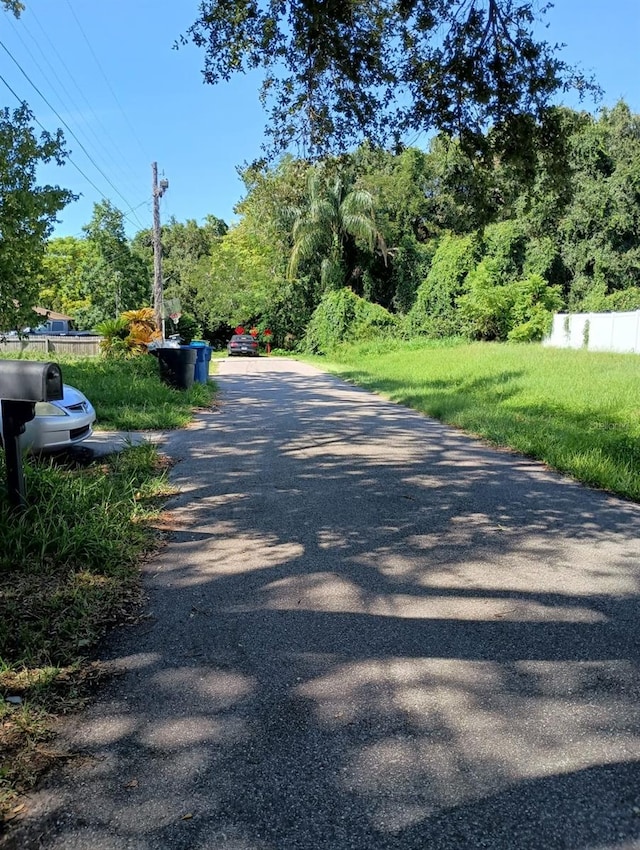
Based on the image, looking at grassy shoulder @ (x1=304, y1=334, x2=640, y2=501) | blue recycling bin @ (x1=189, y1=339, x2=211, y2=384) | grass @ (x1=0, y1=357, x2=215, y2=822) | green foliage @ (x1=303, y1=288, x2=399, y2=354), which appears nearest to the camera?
grass @ (x1=0, y1=357, x2=215, y2=822)

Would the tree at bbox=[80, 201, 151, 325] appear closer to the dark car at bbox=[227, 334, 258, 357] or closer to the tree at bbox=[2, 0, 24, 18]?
the dark car at bbox=[227, 334, 258, 357]

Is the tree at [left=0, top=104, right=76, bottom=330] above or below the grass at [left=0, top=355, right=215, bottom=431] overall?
above

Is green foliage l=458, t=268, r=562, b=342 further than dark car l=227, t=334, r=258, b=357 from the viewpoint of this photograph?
No

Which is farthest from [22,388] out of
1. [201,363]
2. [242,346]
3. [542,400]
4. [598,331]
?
[242,346]

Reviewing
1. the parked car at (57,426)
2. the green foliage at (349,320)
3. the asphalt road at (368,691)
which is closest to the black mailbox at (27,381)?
the asphalt road at (368,691)

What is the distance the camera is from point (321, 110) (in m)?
8.44

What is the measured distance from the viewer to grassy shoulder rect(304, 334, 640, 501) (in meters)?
7.67

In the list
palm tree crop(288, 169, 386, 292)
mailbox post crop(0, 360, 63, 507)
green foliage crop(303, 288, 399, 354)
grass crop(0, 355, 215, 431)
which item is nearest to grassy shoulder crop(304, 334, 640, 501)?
grass crop(0, 355, 215, 431)

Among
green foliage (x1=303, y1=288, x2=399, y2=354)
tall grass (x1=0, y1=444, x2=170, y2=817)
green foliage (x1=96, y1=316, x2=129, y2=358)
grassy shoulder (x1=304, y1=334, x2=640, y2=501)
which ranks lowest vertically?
tall grass (x1=0, y1=444, x2=170, y2=817)

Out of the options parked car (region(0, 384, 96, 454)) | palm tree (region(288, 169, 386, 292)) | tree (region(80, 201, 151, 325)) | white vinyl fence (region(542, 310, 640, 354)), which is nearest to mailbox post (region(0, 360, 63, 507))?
parked car (region(0, 384, 96, 454))

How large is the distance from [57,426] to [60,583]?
3824 millimetres

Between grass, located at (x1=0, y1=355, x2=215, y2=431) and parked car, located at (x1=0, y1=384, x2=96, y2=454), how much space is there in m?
Answer: 2.36

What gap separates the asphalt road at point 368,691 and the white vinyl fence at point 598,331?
67.4 feet

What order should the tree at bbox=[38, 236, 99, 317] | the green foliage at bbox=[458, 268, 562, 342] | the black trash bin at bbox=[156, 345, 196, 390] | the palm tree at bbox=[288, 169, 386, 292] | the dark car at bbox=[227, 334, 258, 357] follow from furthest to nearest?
1. the tree at bbox=[38, 236, 99, 317]
2. the dark car at bbox=[227, 334, 258, 357]
3. the palm tree at bbox=[288, 169, 386, 292]
4. the green foliage at bbox=[458, 268, 562, 342]
5. the black trash bin at bbox=[156, 345, 196, 390]
